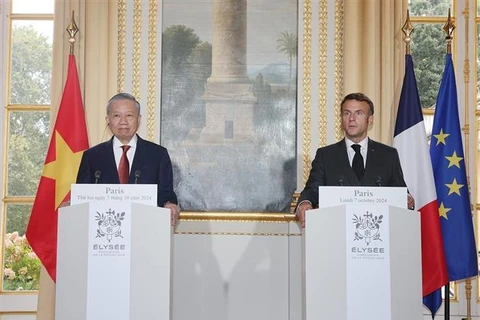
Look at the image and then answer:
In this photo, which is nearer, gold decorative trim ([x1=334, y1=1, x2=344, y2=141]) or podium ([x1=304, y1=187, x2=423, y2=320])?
podium ([x1=304, y1=187, x2=423, y2=320])

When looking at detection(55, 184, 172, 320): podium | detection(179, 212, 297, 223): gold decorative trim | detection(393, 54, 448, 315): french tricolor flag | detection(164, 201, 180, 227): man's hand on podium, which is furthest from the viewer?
detection(179, 212, 297, 223): gold decorative trim

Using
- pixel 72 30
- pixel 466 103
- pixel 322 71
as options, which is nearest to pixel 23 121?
pixel 72 30

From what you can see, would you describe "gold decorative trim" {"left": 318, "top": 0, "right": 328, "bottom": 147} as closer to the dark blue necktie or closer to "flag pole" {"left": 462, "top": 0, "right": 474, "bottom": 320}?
the dark blue necktie

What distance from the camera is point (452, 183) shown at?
490 cm

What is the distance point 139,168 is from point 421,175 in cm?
196

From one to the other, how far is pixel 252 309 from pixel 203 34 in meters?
2.09

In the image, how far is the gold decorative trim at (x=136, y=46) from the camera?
5277mm

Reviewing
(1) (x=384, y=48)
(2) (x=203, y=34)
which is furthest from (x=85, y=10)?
(1) (x=384, y=48)

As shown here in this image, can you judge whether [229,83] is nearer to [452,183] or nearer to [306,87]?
[306,87]

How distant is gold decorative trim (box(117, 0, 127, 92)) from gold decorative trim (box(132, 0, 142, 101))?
0.25 ft

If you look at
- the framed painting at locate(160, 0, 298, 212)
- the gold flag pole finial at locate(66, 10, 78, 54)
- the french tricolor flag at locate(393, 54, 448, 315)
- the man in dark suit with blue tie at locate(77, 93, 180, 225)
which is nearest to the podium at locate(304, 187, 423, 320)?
the man in dark suit with blue tie at locate(77, 93, 180, 225)

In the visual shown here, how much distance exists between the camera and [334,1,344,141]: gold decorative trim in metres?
5.29

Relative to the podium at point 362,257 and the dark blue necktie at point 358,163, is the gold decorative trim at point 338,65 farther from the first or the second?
the podium at point 362,257

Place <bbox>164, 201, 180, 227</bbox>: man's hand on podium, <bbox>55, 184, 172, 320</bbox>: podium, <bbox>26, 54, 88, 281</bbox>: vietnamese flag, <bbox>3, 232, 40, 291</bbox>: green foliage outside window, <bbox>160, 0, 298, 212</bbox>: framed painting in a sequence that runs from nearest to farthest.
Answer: <bbox>55, 184, 172, 320</bbox>: podium
<bbox>164, 201, 180, 227</bbox>: man's hand on podium
<bbox>26, 54, 88, 281</bbox>: vietnamese flag
<bbox>160, 0, 298, 212</bbox>: framed painting
<bbox>3, 232, 40, 291</bbox>: green foliage outside window
